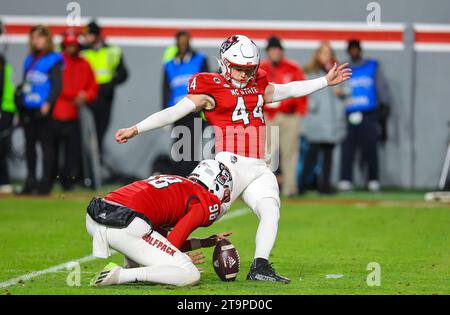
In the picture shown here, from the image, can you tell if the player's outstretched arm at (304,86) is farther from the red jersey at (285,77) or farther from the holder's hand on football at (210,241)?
the red jersey at (285,77)

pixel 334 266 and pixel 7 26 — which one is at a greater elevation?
pixel 7 26

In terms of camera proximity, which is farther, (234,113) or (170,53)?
(170,53)

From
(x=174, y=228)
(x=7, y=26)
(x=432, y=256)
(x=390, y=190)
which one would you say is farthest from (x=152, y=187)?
(x=7, y=26)

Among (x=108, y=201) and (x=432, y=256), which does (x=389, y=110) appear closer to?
(x=432, y=256)

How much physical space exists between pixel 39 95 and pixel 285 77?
3562 millimetres

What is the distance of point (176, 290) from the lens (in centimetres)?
781

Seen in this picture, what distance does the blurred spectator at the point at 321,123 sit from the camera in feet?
54.3

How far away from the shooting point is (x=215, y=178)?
8391 millimetres

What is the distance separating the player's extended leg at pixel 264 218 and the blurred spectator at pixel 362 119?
8924 mm

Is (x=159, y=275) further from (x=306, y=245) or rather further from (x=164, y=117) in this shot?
(x=306, y=245)

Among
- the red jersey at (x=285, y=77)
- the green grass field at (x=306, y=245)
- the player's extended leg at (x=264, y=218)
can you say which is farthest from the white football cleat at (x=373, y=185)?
the player's extended leg at (x=264, y=218)

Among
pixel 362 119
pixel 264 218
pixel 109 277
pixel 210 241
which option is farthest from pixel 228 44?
pixel 362 119

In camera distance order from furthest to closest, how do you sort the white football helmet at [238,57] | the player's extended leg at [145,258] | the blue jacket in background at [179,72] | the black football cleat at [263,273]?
the blue jacket in background at [179,72]
the white football helmet at [238,57]
the black football cleat at [263,273]
the player's extended leg at [145,258]
